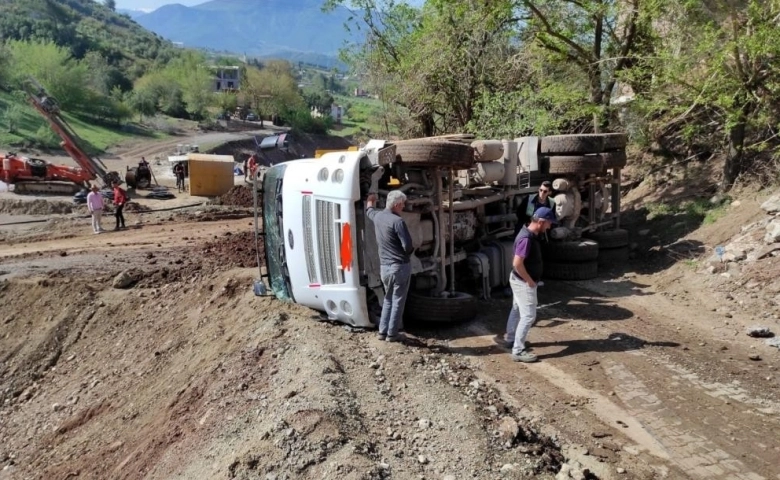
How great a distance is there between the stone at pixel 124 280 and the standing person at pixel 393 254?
6077 millimetres

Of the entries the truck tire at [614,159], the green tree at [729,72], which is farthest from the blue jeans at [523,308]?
the green tree at [729,72]

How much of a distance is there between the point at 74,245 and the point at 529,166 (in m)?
11.3

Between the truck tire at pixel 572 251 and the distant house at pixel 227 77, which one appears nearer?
the truck tire at pixel 572 251

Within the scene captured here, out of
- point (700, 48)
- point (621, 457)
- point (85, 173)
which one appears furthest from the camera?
point (85, 173)

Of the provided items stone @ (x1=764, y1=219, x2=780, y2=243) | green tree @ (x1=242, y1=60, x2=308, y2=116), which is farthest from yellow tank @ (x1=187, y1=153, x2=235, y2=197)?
green tree @ (x1=242, y1=60, x2=308, y2=116)

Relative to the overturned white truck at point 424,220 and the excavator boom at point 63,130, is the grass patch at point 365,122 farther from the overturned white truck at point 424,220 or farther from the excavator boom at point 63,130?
the overturned white truck at point 424,220

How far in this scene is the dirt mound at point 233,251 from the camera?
11148 mm

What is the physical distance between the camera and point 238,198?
2208 centimetres

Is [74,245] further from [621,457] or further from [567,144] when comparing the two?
[621,457]

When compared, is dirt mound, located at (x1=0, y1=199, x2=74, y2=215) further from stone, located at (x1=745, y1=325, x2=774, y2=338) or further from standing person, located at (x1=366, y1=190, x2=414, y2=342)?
stone, located at (x1=745, y1=325, x2=774, y2=338)

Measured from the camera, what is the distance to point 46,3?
123875mm

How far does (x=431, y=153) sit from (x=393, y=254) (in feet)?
4.50

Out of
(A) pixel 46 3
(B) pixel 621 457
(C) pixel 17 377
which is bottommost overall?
(C) pixel 17 377

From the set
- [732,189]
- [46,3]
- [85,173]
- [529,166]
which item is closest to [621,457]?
[529,166]
